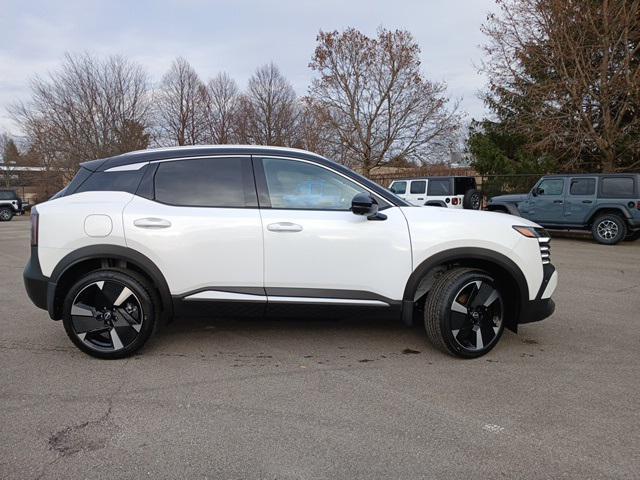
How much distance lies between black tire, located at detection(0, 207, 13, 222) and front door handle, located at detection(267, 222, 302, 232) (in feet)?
88.7

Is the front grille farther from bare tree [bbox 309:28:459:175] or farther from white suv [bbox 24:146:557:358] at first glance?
bare tree [bbox 309:28:459:175]

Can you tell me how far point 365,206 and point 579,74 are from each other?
14.9 metres

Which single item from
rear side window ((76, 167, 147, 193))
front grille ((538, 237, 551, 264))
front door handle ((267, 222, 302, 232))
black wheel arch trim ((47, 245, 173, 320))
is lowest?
black wheel arch trim ((47, 245, 173, 320))

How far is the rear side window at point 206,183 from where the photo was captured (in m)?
3.86

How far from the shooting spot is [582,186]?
1230 centimetres

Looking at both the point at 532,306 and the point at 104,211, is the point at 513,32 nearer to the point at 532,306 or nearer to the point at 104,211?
the point at 532,306

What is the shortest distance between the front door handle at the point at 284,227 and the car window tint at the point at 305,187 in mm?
185

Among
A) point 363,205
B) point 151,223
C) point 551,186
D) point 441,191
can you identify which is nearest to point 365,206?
point 363,205

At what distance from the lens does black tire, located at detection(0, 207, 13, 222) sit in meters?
24.8

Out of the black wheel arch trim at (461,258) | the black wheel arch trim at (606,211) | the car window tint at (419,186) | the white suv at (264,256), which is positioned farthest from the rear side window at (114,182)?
the car window tint at (419,186)

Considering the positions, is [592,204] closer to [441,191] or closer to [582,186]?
[582,186]

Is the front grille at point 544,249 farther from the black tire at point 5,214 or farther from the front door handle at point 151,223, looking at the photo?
the black tire at point 5,214

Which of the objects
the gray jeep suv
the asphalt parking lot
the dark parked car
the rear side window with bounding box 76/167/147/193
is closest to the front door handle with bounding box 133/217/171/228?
the rear side window with bounding box 76/167/147/193

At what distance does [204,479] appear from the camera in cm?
233
